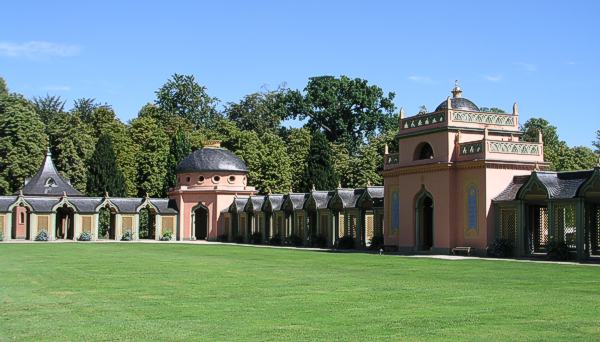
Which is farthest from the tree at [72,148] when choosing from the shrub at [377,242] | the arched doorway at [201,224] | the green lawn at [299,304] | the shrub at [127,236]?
the green lawn at [299,304]

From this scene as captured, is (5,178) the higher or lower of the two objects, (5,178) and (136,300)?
the higher

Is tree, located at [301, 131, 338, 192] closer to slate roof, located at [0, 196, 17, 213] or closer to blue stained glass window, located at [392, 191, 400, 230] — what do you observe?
slate roof, located at [0, 196, 17, 213]

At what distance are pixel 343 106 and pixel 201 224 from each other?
32747mm

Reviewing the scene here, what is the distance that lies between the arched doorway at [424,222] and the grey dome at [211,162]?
30.7 m

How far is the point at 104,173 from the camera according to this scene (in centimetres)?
7644

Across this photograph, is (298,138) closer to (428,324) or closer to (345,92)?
(345,92)

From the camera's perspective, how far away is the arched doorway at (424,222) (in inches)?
1720

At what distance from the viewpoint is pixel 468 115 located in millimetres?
41688

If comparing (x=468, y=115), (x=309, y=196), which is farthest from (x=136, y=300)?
(x=309, y=196)

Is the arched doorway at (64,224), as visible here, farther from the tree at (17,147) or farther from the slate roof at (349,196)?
the slate roof at (349,196)

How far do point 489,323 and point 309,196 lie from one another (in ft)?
143

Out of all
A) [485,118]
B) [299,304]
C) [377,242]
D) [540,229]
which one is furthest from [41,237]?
[299,304]

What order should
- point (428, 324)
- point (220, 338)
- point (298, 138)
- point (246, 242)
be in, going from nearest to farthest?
1. point (220, 338)
2. point (428, 324)
3. point (246, 242)
4. point (298, 138)

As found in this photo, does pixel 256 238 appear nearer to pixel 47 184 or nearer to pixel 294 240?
pixel 294 240
